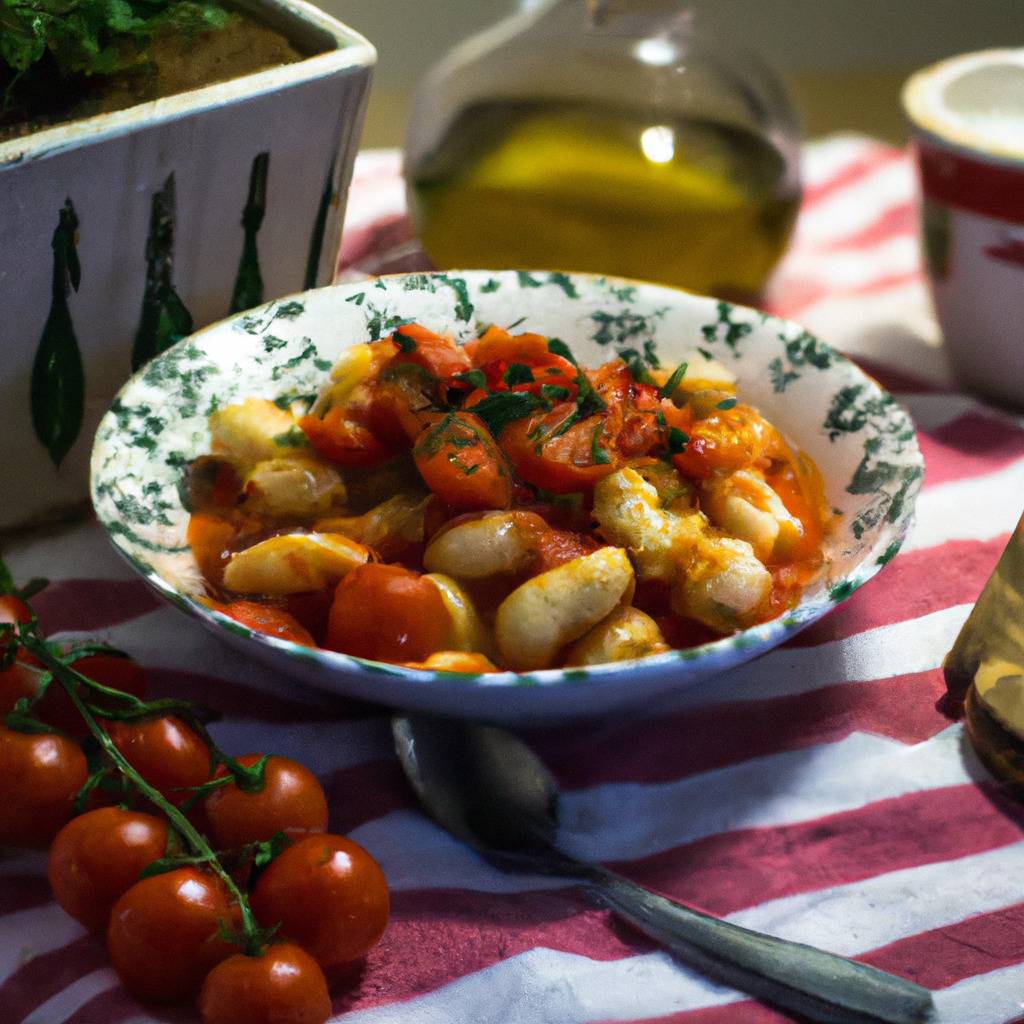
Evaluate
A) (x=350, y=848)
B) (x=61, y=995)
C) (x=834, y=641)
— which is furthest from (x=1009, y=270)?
(x=61, y=995)

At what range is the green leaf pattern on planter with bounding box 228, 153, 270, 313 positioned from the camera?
Result: 0.84m

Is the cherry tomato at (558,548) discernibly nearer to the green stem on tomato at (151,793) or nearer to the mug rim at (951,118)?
the green stem on tomato at (151,793)

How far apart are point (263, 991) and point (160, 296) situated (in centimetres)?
45

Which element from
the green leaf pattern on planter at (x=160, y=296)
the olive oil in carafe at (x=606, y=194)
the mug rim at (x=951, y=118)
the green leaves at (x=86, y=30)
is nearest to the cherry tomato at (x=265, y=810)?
the green leaf pattern on planter at (x=160, y=296)

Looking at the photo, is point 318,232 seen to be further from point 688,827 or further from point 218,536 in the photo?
point 688,827

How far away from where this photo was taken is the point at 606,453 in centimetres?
71

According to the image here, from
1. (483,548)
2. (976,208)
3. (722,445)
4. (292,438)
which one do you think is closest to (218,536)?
(292,438)

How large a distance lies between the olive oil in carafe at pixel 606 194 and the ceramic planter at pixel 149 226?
185 millimetres

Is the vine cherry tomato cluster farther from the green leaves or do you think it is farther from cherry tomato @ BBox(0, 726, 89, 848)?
the green leaves

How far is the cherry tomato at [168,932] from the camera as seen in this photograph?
0.57 m

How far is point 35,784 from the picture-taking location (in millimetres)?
632

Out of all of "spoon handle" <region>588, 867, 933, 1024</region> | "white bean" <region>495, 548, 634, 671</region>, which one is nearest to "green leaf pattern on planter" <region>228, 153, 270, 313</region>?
"white bean" <region>495, 548, 634, 671</region>

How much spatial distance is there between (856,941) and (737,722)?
0.15 metres

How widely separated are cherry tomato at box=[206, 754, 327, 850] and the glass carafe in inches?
21.4
